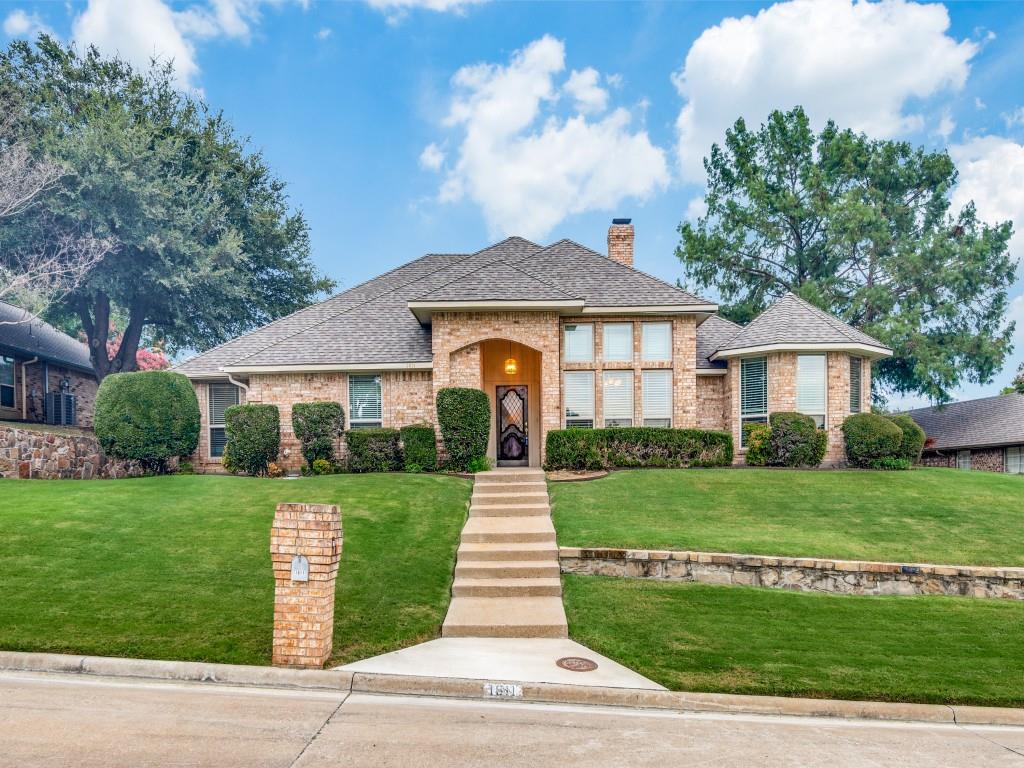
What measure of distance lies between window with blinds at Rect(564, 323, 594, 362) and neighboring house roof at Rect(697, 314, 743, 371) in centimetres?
336

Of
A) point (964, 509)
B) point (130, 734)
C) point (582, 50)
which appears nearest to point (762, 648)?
point (130, 734)

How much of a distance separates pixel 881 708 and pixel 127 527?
33.1 feet

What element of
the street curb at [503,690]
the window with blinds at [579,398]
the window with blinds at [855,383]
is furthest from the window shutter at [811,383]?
the street curb at [503,690]

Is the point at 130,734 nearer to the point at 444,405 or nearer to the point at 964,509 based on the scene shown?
the point at 444,405

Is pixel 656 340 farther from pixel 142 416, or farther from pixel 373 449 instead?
pixel 142 416

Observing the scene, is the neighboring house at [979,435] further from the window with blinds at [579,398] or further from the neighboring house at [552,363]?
the window with blinds at [579,398]

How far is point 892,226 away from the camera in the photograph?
1059 inches

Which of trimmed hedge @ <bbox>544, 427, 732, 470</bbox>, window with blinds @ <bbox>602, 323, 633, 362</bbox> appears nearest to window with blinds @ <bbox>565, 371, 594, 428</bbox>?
window with blinds @ <bbox>602, 323, 633, 362</bbox>

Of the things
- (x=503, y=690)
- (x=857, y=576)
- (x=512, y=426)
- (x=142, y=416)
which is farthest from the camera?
(x=512, y=426)

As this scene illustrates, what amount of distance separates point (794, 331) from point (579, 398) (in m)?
6.07

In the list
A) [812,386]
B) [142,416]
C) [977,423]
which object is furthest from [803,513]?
[977,423]

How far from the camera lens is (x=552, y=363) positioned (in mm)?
15648

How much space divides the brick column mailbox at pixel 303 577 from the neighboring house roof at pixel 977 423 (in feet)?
84.2

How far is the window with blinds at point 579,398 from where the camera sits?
1653 centimetres
